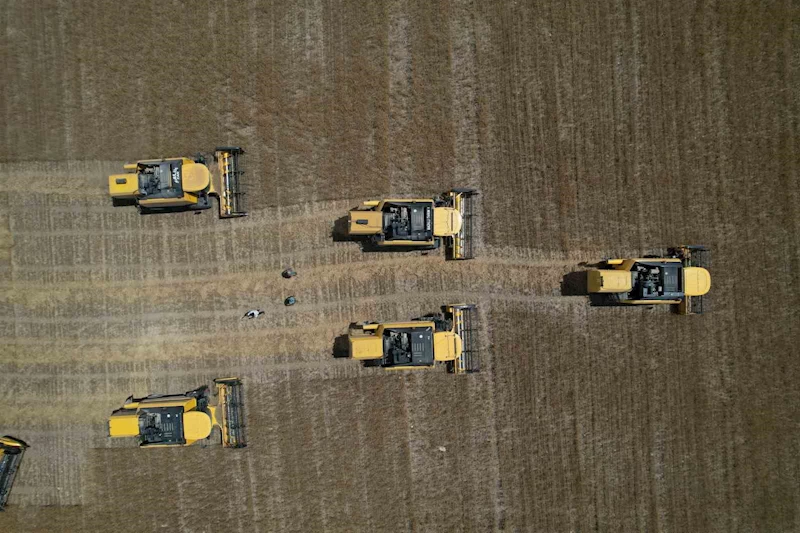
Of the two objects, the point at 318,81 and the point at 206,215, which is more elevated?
the point at 318,81

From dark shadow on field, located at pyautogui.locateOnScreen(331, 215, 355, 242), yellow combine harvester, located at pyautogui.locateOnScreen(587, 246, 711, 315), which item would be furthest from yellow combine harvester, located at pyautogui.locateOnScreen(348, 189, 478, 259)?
yellow combine harvester, located at pyautogui.locateOnScreen(587, 246, 711, 315)

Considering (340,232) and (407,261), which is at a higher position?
(340,232)

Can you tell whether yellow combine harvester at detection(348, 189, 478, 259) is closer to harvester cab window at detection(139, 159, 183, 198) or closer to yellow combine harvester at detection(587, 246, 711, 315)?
yellow combine harvester at detection(587, 246, 711, 315)

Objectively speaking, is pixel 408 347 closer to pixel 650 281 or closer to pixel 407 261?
pixel 407 261

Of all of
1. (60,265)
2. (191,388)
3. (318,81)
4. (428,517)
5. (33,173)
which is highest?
(318,81)

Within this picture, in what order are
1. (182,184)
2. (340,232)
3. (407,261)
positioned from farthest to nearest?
(407,261) → (340,232) → (182,184)

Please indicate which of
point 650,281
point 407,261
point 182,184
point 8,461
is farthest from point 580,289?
point 8,461

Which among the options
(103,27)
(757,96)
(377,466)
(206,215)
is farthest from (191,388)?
(757,96)

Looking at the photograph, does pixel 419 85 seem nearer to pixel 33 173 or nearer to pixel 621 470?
pixel 33 173
